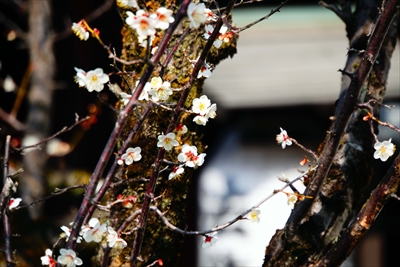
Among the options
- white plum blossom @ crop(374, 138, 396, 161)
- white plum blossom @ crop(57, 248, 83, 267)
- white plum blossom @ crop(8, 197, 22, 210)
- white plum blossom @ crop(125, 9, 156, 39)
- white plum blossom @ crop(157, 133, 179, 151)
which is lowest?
white plum blossom @ crop(57, 248, 83, 267)

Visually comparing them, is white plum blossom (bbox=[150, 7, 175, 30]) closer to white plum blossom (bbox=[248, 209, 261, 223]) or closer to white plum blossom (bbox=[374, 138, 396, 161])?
white plum blossom (bbox=[248, 209, 261, 223])

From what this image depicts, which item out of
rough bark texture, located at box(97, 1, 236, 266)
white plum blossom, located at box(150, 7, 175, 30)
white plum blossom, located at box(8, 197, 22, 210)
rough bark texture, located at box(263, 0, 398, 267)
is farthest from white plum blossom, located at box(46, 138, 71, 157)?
white plum blossom, located at box(150, 7, 175, 30)

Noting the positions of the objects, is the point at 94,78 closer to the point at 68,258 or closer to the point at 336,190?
the point at 68,258

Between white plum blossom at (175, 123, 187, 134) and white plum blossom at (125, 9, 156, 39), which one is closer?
white plum blossom at (125, 9, 156, 39)

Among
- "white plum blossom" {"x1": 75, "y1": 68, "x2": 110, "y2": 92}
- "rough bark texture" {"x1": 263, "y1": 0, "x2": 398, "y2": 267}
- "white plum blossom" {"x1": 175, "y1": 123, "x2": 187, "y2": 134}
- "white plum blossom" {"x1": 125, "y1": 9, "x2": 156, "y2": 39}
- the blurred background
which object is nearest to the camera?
"white plum blossom" {"x1": 125, "y1": 9, "x2": 156, "y2": 39}

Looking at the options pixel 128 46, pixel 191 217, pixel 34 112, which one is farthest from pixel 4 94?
pixel 128 46
